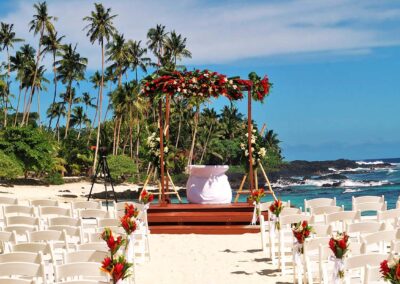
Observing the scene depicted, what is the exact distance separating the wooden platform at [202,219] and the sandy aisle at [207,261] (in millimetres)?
287

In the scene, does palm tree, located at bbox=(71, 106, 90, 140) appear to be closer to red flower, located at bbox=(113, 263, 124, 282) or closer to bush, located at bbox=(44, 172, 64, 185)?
bush, located at bbox=(44, 172, 64, 185)

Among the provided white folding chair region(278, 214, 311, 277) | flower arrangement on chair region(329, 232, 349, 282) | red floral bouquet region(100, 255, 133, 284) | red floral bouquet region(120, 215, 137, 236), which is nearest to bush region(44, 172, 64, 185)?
white folding chair region(278, 214, 311, 277)

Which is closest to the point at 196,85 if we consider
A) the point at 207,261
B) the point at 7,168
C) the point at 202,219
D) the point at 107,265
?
the point at 202,219

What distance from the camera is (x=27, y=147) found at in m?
42.9

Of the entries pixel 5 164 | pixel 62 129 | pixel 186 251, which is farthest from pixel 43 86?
pixel 186 251

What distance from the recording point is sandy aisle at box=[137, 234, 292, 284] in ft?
30.5

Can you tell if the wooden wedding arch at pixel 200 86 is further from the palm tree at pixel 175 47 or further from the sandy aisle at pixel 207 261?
the palm tree at pixel 175 47

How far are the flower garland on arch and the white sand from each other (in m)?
3.05

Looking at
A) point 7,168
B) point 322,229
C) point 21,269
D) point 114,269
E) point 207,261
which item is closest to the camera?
point 114,269

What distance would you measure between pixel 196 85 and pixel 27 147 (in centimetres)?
3084

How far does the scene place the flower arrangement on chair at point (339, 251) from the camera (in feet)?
21.7

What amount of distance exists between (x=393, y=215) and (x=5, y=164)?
3184cm

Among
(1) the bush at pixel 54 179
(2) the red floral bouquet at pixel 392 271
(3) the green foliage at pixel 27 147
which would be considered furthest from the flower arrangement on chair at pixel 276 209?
(1) the bush at pixel 54 179

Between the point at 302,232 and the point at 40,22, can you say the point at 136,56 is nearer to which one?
the point at 40,22
